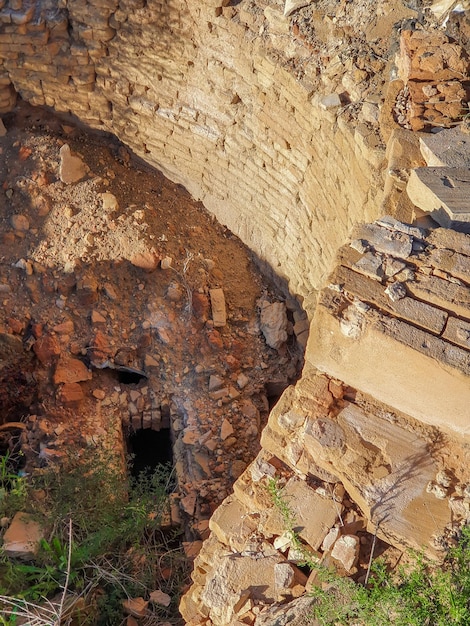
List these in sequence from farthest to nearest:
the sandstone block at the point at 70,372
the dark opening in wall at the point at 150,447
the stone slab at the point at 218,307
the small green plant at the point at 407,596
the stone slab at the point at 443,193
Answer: the stone slab at the point at 218,307 → the dark opening in wall at the point at 150,447 → the sandstone block at the point at 70,372 → the stone slab at the point at 443,193 → the small green plant at the point at 407,596

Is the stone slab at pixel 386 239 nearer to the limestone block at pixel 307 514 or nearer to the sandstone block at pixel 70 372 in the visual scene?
the limestone block at pixel 307 514

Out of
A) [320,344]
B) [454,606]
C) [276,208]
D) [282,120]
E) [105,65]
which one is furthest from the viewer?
[105,65]

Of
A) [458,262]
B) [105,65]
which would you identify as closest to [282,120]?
[105,65]

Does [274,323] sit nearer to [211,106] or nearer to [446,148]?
[211,106]

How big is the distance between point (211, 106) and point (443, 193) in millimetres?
2831

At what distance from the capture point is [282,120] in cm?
543

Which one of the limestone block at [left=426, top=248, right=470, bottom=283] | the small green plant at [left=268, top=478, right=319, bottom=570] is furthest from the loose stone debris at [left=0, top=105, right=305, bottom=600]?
the limestone block at [left=426, top=248, right=470, bottom=283]

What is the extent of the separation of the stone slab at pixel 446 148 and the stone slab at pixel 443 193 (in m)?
0.17

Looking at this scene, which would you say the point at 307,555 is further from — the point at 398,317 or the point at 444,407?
the point at 398,317

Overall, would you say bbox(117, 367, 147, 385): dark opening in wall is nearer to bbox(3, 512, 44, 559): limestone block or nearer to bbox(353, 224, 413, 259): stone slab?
bbox(3, 512, 44, 559): limestone block

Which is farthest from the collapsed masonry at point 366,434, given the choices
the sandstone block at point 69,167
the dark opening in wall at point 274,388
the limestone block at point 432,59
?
the sandstone block at point 69,167

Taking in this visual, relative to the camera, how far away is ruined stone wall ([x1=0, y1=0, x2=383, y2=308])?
17.4 ft

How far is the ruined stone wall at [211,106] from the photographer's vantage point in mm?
5289

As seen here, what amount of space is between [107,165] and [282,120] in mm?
2008
